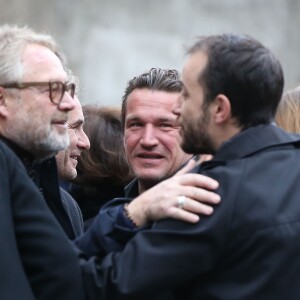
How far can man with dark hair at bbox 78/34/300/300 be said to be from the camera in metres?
3.10

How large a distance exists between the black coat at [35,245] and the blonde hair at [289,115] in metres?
1.43

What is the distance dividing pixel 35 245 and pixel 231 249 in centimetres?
62

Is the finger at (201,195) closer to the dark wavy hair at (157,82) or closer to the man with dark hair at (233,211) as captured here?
the man with dark hair at (233,211)

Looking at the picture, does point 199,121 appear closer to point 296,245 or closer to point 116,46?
point 296,245

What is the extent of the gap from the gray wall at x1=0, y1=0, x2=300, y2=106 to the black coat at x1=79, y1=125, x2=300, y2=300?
353 inches

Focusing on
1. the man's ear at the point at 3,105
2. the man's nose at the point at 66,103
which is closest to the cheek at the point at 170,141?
the man's nose at the point at 66,103

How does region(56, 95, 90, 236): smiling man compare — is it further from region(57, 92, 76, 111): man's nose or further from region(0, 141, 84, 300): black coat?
region(0, 141, 84, 300): black coat

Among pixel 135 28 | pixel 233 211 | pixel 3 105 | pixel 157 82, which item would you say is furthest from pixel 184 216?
pixel 135 28

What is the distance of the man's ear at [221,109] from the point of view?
10.5 feet

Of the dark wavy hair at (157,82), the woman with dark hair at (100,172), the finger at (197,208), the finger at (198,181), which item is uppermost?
the dark wavy hair at (157,82)

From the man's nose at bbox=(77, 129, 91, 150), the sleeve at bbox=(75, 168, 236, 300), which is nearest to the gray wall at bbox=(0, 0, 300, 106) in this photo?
the man's nose at bbox=(77, 129, 91, 150)

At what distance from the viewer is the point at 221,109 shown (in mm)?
3213

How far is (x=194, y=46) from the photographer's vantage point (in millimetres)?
3324

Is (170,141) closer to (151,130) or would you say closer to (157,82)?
(151,130)
